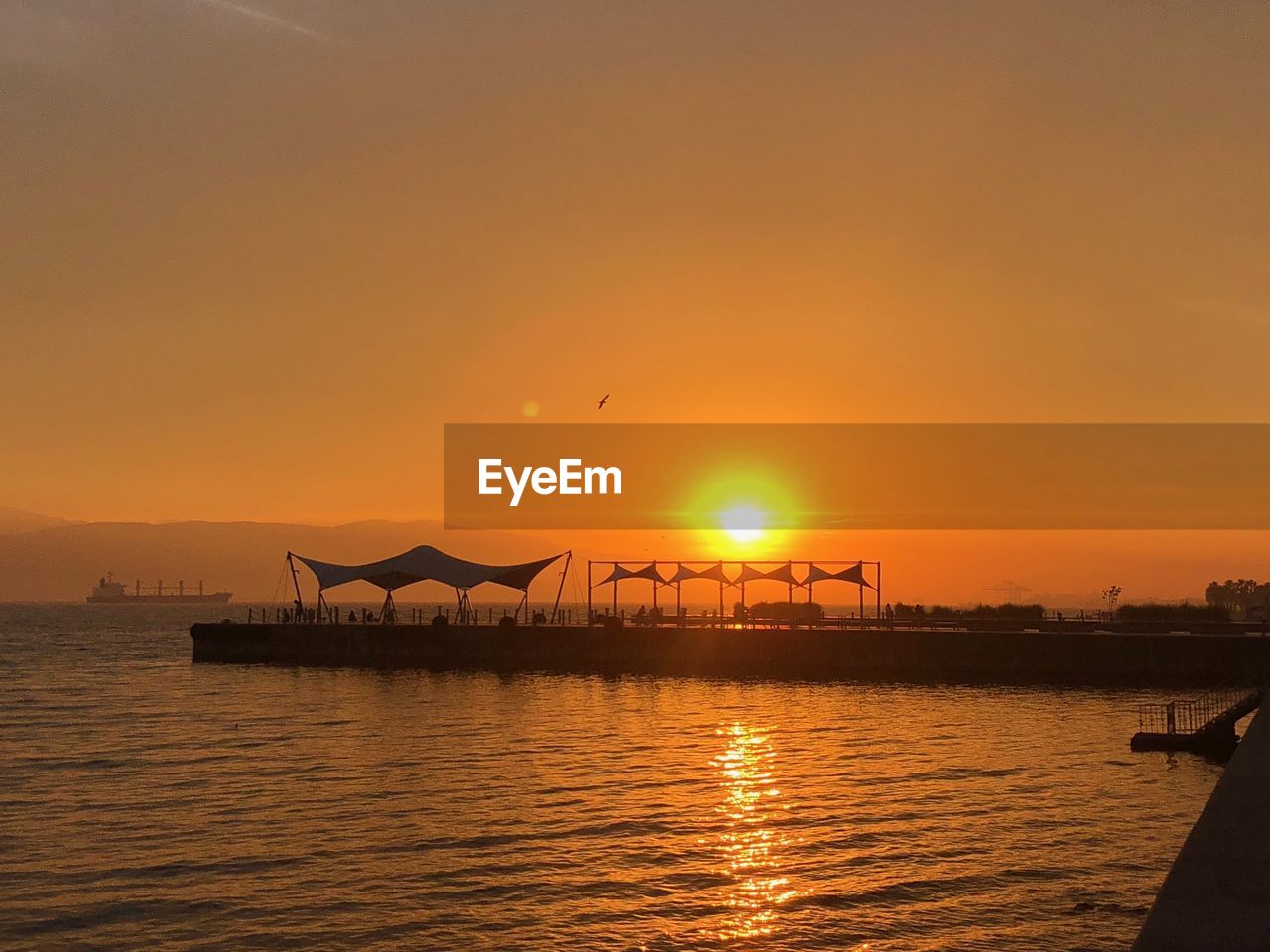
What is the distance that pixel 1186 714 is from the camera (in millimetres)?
54312

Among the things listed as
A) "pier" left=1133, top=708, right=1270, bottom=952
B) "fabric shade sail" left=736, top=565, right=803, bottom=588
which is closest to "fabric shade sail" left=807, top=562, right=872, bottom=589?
"fabric shade sail" left=736, top=565, right=803, bottom=588

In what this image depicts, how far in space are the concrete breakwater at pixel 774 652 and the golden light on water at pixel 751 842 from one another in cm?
3642

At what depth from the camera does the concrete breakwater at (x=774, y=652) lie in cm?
7269

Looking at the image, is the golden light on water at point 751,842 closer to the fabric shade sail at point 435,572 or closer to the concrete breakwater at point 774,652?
the concrete breakwater at point 774,652

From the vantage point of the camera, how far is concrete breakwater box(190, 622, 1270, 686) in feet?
238

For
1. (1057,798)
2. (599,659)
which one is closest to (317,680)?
(599,659)

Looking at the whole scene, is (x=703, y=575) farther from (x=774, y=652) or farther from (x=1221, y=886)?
(x=1221, y=886)

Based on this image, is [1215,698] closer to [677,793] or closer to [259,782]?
[677,793]

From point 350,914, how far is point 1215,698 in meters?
51.9

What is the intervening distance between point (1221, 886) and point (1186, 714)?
143 feet

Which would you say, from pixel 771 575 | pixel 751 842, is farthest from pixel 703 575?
pixel 751 842

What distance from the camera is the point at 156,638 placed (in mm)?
157000

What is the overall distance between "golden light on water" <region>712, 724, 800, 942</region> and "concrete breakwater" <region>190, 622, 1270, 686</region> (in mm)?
36420

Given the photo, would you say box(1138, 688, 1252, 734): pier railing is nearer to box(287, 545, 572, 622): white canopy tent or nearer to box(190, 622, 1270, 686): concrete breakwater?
box(190, 622, 1270, 686): concrete breakwater
